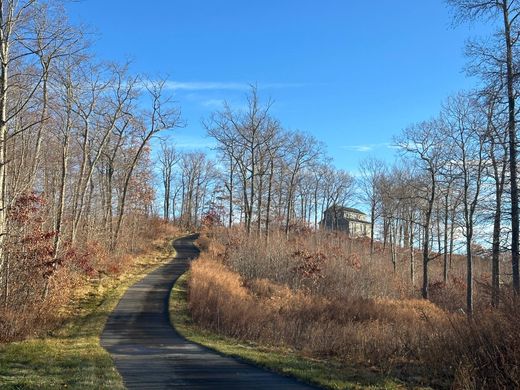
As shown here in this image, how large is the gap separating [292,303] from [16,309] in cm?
1372

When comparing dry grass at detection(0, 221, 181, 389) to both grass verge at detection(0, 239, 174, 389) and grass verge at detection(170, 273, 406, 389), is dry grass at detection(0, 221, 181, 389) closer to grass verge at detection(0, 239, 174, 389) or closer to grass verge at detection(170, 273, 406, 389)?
grass verge at detection(0, 239, 174, 389)

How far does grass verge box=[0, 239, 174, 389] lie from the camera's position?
27.6 feet

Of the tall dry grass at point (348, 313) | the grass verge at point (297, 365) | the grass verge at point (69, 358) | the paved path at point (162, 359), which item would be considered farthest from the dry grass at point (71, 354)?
the tall dry grass at point (348, 313)

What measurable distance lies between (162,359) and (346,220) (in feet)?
239

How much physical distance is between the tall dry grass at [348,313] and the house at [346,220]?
23.9 m

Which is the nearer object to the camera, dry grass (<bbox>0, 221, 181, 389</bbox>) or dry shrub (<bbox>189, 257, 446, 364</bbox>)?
dry grass (<bbox>0, 221, 181, 389</bbox>)

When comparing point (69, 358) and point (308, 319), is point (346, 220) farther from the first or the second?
→ point (69, 358)

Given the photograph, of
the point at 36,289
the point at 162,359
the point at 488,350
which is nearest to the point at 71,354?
the point at 162,359

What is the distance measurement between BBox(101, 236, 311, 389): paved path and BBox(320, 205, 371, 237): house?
54.7 m

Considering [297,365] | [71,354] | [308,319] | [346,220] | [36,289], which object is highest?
[346,220]

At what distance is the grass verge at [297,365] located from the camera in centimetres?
862

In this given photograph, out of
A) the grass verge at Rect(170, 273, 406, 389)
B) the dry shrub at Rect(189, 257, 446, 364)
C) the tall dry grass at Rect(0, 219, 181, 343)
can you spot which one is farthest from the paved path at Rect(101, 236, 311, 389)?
the tall dry grass at Rect(0, 219, 181, 343)

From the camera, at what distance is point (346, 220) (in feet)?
269

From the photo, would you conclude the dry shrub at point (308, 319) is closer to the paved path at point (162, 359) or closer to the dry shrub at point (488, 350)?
the dry shrub at point (488, 350)
